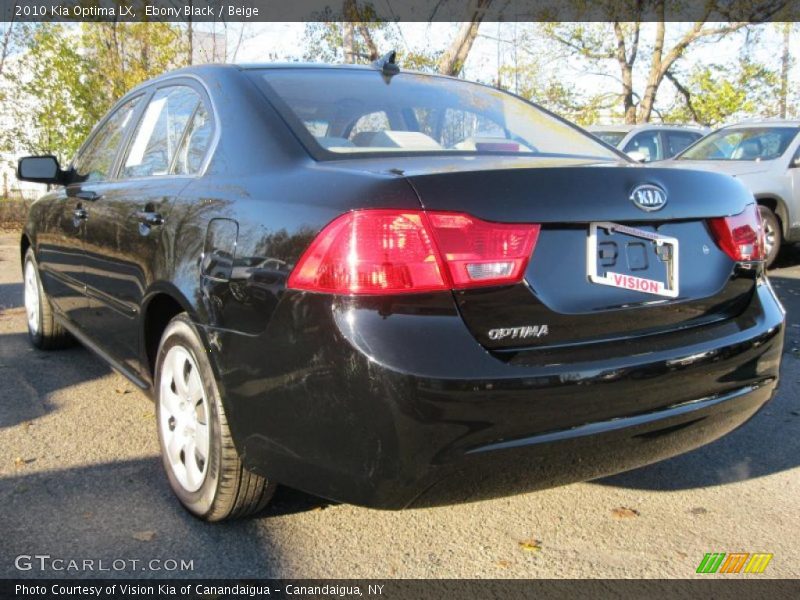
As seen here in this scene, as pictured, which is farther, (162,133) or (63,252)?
(63,252)

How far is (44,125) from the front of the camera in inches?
520

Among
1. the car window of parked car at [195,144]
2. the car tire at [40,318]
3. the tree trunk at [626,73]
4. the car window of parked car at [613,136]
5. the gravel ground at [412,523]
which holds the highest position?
the tree trunk at [626,73]

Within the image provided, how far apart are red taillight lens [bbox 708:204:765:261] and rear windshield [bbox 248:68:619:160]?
61 centimetres

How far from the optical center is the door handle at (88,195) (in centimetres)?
371

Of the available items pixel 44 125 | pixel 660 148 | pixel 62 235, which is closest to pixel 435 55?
pixel 660 148

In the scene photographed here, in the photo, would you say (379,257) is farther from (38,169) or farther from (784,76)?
(784,76)

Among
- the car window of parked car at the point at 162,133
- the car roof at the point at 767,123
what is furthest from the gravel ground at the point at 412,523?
the car roof at the point at 767,123

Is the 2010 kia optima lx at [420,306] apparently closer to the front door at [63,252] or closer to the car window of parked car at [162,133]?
the car window of parked car at [162,133]

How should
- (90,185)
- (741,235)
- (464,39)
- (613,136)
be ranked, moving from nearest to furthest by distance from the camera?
(741,235), (90,185), (613,136), (464,39)

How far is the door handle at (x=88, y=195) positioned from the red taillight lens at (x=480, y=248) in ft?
7.54

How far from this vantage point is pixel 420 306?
1.96 m

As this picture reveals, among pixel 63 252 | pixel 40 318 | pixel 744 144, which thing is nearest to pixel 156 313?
pixel 63 252

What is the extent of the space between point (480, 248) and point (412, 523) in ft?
4.04

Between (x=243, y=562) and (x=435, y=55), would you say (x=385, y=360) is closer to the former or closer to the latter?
(x=243, y=562)
